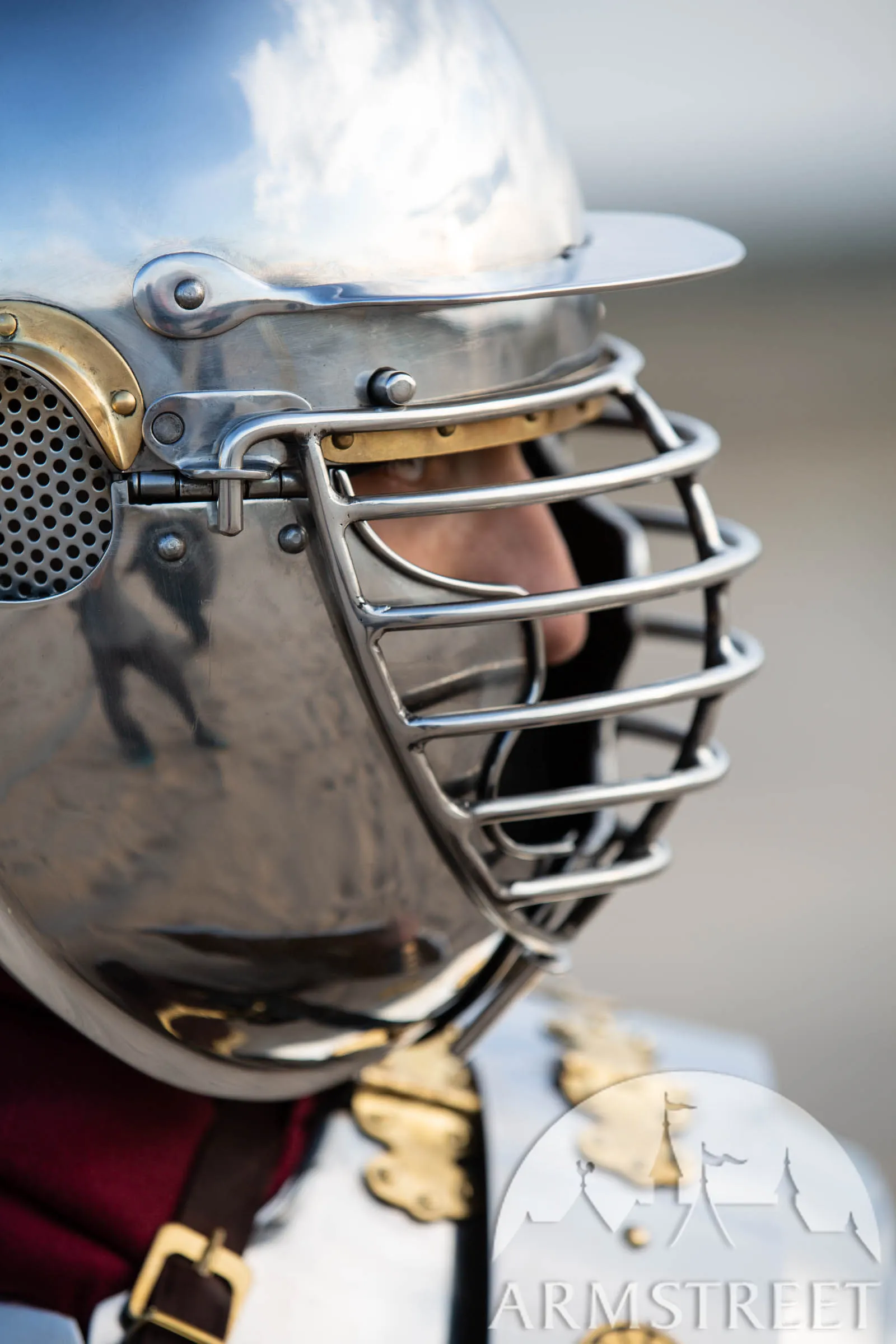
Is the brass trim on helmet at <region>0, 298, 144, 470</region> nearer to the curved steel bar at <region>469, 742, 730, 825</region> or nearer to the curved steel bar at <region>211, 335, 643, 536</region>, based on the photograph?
the curved steel bar at <region>211, 335, 643, 536</region>

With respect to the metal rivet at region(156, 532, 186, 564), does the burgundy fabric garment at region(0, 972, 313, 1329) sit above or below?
below

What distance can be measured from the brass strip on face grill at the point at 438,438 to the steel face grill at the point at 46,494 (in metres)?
0.15

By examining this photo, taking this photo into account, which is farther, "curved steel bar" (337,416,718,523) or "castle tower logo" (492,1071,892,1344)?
"castle tower logo" (492,1071,892,1344)

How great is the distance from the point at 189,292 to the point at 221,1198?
68 cm

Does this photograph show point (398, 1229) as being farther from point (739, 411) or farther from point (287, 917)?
point (739, 411)

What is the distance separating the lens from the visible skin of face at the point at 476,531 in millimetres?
1017

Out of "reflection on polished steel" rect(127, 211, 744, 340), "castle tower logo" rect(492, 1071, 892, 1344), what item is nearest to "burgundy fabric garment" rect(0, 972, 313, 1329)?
"castle tower logo" rect(492, 1071, 892, 1344)

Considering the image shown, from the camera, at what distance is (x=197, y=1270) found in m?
1.08

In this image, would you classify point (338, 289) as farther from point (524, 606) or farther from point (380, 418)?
point (524, 606)

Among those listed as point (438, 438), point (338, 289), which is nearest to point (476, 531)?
point (438, 438)

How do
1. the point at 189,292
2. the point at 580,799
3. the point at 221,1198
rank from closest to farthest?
the point at 189,292
the point at 580,799
the point at 221,1198

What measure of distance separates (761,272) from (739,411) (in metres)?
3.22

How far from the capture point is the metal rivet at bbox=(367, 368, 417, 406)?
3.04 feet

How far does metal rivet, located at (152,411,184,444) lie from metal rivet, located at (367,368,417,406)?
12cm
